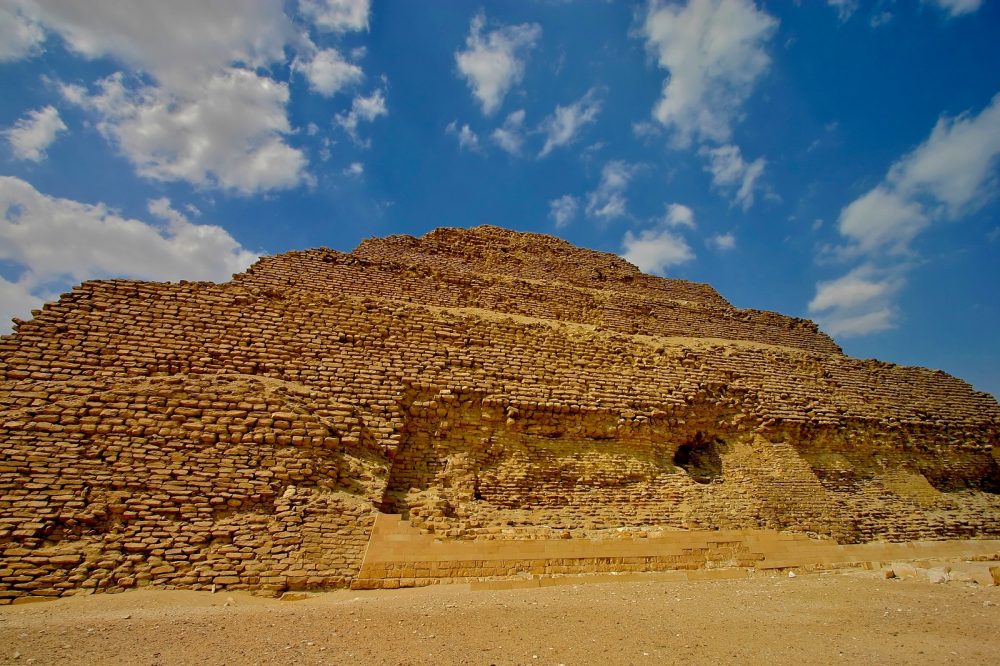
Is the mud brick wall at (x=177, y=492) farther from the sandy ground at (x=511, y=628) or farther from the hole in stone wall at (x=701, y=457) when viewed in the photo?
the hole in stone wall at (x=701, y=457)

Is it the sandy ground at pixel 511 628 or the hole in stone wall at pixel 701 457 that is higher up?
the hole in stone wall at pixel 701 457

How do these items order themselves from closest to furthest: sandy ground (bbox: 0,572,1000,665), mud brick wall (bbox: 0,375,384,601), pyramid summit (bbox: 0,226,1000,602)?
sandy ground (bbox: 0,572,1000,665) → mud brick wall (bbox: 0,375,384,601) → pyramid summit (bbox: 0,226,1000,602)

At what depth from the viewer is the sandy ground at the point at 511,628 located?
166 inches

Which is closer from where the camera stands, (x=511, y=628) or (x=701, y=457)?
(x=511, y=628)

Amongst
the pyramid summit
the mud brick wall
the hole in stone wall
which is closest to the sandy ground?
the mud brick wall

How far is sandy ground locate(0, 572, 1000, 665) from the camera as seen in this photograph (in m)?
4.22

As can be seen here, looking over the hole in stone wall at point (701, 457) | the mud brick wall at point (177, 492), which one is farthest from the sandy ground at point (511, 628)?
the hole in stone wall at point (701, 457)

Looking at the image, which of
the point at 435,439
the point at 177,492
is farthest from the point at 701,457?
the point at 177,492

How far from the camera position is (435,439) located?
9.03m

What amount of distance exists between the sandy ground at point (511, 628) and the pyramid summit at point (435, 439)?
2.55 ft

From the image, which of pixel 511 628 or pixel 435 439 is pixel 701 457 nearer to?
pixel 435 439

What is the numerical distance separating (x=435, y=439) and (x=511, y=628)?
4.39 meters

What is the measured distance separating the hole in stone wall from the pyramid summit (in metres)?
0.05

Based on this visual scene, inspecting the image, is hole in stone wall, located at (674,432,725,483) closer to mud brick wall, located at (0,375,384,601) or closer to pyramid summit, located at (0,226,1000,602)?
pyramid summit, located at (0,226,1000,602)
